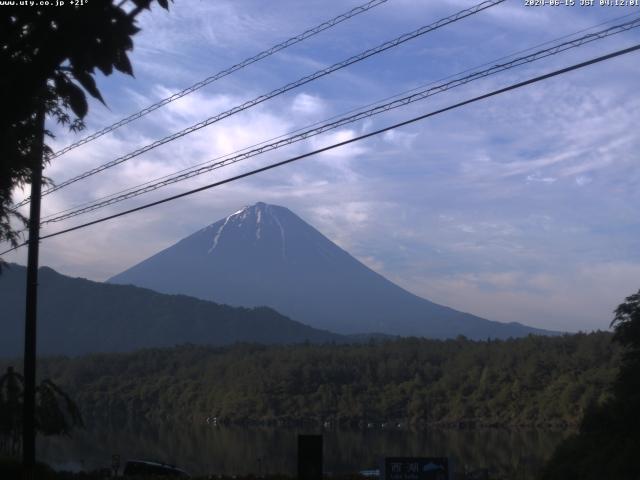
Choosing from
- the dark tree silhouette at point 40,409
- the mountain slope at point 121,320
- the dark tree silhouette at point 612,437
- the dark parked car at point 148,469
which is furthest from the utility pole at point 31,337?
the mountain slope at point 121,320

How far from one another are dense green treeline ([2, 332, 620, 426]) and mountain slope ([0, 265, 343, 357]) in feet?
174

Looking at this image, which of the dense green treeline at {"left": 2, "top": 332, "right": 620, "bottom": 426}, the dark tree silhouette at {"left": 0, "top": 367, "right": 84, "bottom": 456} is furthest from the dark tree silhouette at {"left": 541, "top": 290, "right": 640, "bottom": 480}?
the dense green treeline at {"left": 2, "top": 332, "right": 620, "bottom": 426}

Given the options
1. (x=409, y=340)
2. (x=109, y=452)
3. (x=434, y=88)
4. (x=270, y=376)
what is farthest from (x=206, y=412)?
(x=434, y=88)

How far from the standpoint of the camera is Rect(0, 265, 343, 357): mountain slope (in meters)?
158

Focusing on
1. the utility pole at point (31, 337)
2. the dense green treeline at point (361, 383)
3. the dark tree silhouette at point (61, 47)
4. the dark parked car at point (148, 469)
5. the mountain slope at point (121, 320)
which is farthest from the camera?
the mountain slope at point (121, 320)

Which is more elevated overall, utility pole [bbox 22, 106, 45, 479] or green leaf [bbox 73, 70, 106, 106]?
green leaf [bbox 73, 70, 106, 106]

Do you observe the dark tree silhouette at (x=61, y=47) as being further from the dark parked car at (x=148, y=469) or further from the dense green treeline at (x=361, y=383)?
the dense green treeline at (x=361, y=383)

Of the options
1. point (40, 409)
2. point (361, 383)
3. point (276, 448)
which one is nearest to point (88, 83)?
point (40, 409)

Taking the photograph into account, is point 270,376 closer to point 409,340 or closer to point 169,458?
point 409,340

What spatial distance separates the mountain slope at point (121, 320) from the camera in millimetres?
158125

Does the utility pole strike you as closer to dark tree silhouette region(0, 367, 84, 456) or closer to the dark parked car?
dark tree silhouette region(0, 367, 84, 456)

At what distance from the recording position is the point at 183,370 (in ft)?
355

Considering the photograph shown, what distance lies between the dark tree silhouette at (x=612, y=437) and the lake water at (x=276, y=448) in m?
5.26

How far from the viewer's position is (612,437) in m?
26.2
